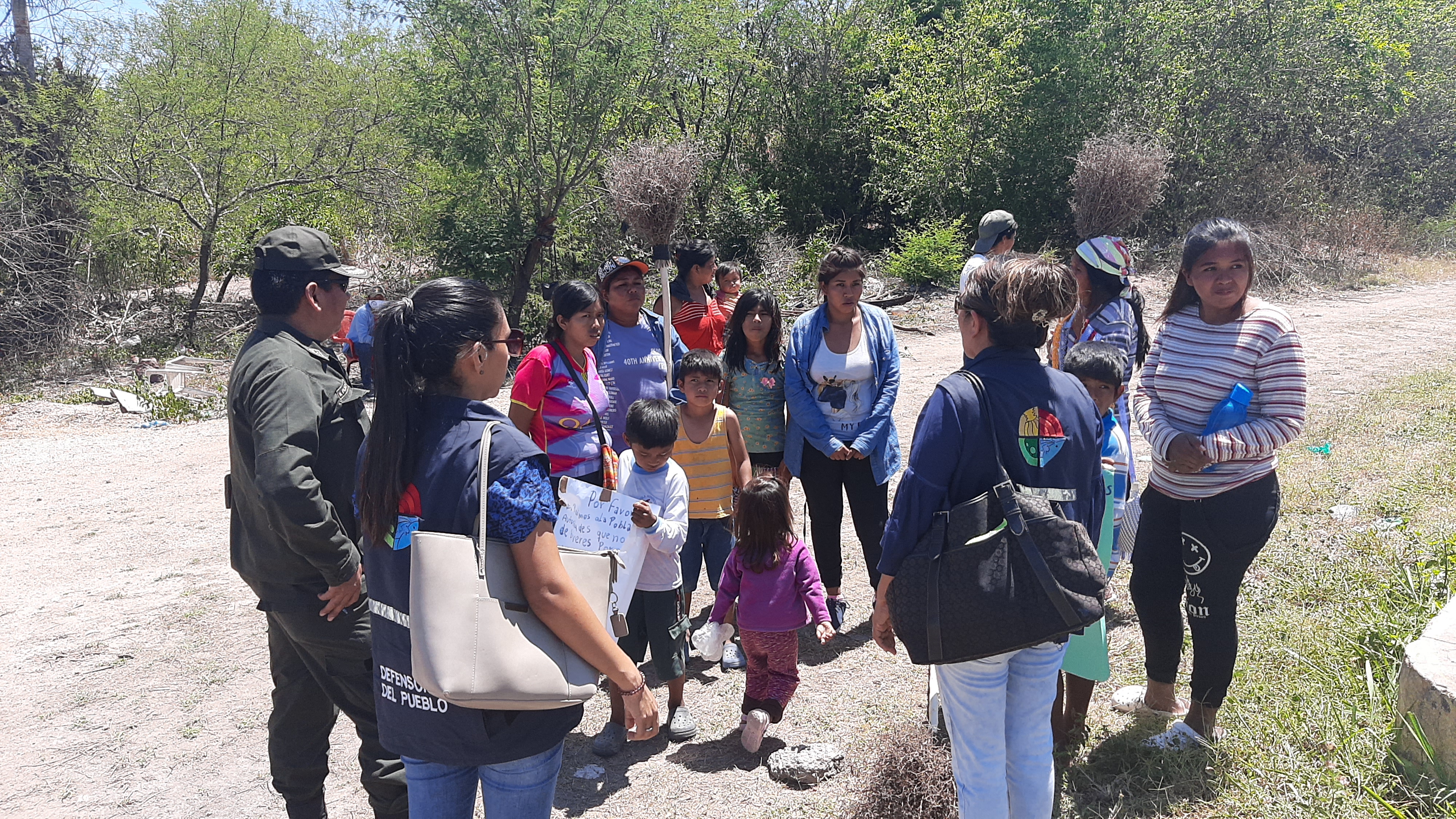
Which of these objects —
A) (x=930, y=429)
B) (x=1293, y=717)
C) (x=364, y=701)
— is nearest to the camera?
(x=930, y=429)

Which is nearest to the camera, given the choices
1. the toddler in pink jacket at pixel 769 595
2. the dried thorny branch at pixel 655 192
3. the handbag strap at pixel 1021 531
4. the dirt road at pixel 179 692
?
the handbag strap at pixel 1021 531

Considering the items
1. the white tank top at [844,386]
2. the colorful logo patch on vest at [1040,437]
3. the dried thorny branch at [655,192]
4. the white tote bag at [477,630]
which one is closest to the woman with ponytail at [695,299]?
the dried thorny branch at [655,192]

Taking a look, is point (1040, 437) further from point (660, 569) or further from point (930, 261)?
point (930, 261)

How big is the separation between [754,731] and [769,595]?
21.2 inches

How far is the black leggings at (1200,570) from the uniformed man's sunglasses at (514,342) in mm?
2350

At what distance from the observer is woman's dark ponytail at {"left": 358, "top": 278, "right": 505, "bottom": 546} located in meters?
2.06

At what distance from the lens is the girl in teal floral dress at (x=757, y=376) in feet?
16.5

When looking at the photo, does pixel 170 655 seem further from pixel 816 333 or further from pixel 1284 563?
pixel 1284 563

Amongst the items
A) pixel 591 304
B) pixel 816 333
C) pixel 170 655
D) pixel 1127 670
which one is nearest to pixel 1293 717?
pixel 1127 670

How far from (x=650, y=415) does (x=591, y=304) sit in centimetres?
63

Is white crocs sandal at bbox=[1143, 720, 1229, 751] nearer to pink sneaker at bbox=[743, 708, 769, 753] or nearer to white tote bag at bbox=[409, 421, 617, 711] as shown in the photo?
pink sneaker at bbox=[743, 708, 769, 753]

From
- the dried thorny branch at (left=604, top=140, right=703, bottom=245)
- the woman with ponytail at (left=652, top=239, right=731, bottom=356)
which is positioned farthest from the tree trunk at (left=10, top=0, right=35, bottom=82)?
the woman with ponytail at (left=652, top=239, right=731, bottom=356)

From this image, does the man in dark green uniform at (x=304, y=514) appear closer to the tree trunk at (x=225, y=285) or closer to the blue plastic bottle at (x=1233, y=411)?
the blue plastic bottle at (x=1233, y=411)

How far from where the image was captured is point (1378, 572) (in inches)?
184
